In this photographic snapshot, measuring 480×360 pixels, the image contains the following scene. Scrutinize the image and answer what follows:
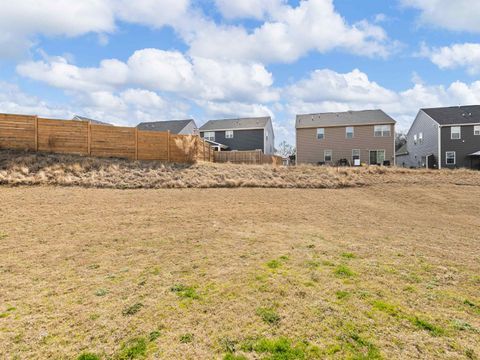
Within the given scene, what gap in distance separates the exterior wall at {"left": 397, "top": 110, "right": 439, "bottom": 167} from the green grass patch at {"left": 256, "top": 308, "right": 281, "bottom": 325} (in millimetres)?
30109

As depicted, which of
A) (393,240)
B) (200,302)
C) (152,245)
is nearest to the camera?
(200,302)

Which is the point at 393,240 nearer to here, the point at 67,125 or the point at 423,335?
the point at 423,335

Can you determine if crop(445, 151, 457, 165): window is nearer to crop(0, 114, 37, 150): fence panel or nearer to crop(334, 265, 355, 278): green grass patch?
crop(334, 265, 355, 278): green grass patch

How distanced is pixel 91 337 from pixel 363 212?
9.26 metres

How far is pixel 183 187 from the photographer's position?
42.8ft

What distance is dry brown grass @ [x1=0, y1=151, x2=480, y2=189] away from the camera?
11.7 meters

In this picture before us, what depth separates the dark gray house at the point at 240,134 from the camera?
3391 cm

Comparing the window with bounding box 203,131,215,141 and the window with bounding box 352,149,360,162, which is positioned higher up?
the window with bounding box 203,131,215,141

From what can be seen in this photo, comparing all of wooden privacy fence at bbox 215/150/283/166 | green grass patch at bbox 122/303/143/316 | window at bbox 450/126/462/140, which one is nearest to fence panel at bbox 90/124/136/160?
wooden privacy fence at bbox 215/150/283/166

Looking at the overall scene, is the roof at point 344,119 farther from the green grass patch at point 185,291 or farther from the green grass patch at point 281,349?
the green grass patch at point 281,349

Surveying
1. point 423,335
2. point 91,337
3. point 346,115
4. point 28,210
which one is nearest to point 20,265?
point 91,337

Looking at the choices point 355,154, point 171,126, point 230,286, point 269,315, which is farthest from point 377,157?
point 269,315

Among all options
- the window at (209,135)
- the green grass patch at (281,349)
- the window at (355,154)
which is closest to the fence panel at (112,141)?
the green grass patch at (281,349)

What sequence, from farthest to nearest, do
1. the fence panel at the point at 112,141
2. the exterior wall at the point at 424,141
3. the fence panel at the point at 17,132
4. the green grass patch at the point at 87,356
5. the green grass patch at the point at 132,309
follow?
the exterior wall at the point at 424,141, the fence panel at the point at 112,141, the fence panel at the point at 17,132, the green grass patch at the point at 132,309, the green grass patch at the point at 87,356
